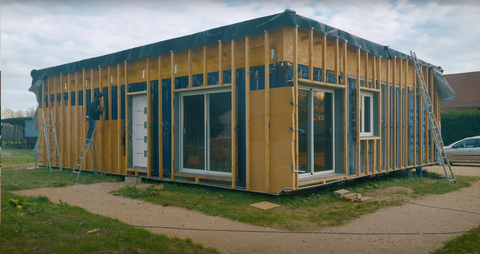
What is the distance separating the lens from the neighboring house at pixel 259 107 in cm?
776

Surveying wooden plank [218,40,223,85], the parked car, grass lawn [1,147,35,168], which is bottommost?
grass lawn [1,147,35,168]

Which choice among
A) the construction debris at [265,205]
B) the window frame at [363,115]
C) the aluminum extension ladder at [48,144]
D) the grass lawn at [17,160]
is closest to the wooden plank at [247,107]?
the construction debris at [265,205]

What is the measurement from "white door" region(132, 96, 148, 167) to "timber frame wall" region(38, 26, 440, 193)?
0.77 ft

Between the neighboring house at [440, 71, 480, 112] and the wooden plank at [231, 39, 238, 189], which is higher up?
the neighboring house at [440, 71, 480, 112]

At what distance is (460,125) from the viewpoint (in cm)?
2158

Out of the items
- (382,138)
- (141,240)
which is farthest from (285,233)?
(382,138)

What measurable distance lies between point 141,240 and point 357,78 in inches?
268

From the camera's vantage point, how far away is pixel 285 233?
18.1 feet

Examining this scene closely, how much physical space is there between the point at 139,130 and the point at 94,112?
5.52 feet

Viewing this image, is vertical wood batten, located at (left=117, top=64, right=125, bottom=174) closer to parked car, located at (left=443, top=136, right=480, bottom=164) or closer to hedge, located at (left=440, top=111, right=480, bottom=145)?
parked car, located at (left=443, top=136, right=480, bottom=164)

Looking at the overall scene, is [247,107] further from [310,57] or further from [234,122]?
[310,57]

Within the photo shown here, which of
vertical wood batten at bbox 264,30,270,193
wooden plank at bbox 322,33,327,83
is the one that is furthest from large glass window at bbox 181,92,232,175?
wooden plank at bbox 322,33,327,83

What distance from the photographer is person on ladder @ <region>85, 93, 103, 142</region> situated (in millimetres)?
11461

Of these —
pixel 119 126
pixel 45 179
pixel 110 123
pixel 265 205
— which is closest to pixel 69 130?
pixel 110 123
